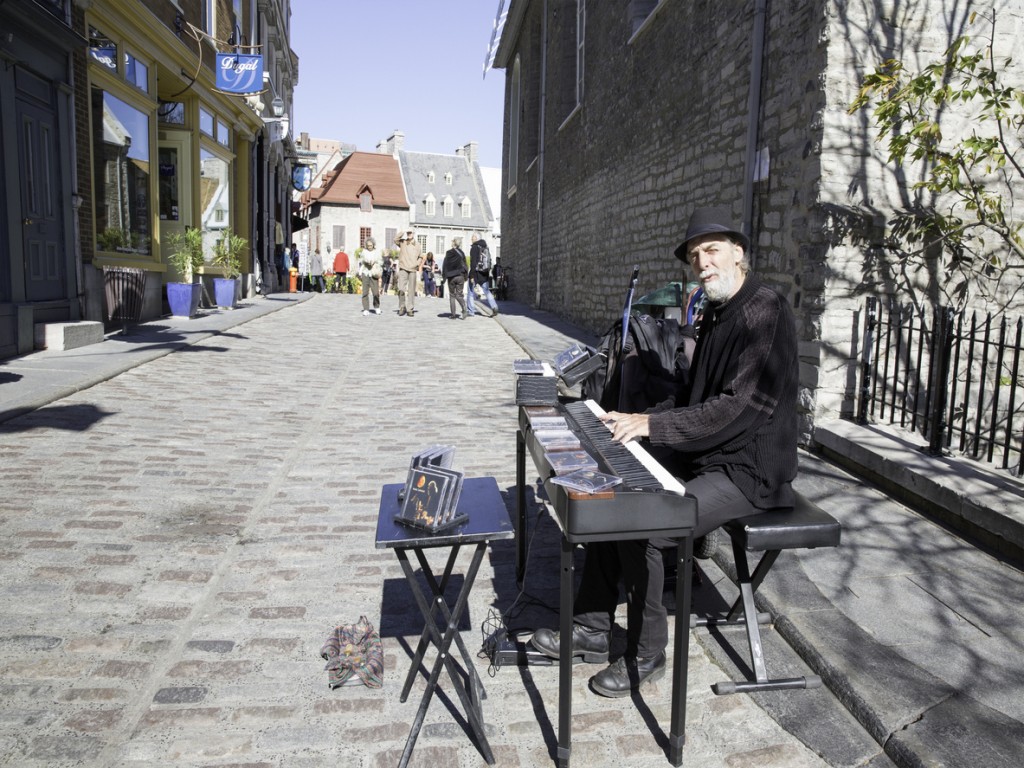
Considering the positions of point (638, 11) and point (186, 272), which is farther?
point (186, 272)

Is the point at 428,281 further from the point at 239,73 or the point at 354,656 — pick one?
the point at 354,656

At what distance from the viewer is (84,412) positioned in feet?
23.2

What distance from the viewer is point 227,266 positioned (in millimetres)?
17172

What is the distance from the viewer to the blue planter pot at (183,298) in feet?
47.3

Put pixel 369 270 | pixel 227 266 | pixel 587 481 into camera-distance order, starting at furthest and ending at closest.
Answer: pixel 369 270, pixel 227 266, pixel 587 481

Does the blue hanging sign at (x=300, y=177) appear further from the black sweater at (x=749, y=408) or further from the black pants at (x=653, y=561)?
the black pants at (x=653, y=561)

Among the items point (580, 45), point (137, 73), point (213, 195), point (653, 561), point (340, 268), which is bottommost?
point (653, 561)

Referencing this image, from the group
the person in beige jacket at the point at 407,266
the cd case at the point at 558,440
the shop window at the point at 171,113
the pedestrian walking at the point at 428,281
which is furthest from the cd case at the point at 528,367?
the pedestrian walking at the point at 428,281

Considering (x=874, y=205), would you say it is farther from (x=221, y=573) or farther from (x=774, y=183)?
(x=221, y=573)

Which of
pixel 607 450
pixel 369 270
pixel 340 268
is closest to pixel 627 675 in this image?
pixel 607 450

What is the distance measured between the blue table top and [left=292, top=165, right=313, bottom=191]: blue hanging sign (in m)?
34.7

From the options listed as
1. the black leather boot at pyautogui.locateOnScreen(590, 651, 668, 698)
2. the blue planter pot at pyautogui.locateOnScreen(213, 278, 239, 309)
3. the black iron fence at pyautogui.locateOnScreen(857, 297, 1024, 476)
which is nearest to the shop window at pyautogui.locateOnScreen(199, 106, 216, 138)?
the blue planter pot at pyautogui.locateOnScreen(213, 278, 239, 309)

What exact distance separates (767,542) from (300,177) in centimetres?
3520

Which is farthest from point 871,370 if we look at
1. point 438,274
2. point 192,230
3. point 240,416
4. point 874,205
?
point 438,274
